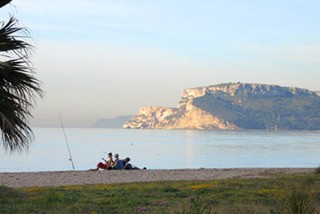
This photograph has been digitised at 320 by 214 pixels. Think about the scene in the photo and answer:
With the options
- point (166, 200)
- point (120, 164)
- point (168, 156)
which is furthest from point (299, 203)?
point (168, 156)

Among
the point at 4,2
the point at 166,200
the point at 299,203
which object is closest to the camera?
the point at 299,203

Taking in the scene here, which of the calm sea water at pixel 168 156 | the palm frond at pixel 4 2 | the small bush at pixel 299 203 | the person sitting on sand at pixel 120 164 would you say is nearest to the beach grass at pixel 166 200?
the small bush at pixel 299 203

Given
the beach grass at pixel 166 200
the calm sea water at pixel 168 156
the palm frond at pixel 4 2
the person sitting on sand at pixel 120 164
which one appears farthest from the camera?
the calm sea water at pixel 168 156

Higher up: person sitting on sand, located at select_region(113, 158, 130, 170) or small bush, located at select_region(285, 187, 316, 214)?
small bush, located at select_region(285, 187, 316, 214)

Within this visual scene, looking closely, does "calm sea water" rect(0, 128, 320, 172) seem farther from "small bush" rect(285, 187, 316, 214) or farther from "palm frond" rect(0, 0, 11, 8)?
"small bush" rect(285, 187, 316, 214)

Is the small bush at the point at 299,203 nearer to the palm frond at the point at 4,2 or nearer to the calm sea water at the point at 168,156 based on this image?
the palm frond at the point at 4,2

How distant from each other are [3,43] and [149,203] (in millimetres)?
4528

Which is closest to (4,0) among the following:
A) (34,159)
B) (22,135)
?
(22,135)

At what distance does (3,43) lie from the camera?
13.9m

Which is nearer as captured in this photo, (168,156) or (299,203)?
(299,203)

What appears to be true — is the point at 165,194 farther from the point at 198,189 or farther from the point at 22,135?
the point at 22,135

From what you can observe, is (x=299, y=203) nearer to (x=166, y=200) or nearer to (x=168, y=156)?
(x=166, y=200)

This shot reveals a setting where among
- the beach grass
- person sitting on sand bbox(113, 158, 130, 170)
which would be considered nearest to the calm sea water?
person sitting on sand bbox(113, 158, 130, 170)

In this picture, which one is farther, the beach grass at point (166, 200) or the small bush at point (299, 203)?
the beach grass at point (166, 200)
